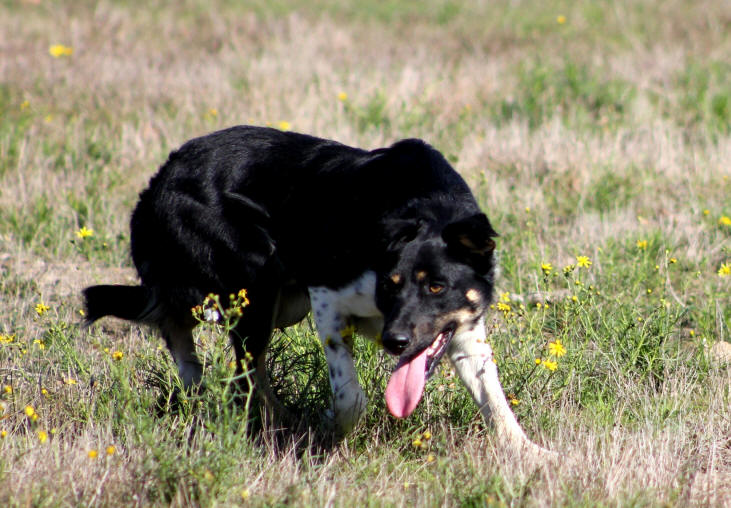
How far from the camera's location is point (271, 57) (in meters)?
9.88

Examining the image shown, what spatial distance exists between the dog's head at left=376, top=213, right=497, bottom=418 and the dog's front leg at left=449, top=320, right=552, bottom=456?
0.46ft

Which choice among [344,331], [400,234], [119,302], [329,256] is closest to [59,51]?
[119,302]

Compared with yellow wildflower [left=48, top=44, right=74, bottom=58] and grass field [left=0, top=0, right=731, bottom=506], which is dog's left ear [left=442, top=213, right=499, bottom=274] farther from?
yellow wildflower [left=48, top=44, right=74, bottom=58]

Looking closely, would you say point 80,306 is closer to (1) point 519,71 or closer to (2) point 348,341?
(2) point 348,341

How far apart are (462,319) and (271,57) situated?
6.80 metres

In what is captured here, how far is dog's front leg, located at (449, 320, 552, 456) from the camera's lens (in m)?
3.71

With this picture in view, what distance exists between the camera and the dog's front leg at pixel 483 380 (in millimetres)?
3705

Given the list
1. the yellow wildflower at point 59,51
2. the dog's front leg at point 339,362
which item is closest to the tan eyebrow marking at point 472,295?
the dog's front leg at point 339,362

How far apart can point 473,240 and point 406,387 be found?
653mm

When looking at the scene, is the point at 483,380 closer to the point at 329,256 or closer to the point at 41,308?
the point at 329,256

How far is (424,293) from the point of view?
3.59 m

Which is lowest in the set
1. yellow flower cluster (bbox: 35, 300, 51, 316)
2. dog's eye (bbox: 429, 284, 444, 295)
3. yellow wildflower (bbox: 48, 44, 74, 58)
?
yellow flower cluster (bbox: 35, 300, 51, 316)

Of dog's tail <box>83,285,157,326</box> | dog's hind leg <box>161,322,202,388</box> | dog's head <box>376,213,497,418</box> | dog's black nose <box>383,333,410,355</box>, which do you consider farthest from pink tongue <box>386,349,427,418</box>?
dog's tail <box>83,285,157,326</box>

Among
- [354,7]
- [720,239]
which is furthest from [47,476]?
[354,7]
